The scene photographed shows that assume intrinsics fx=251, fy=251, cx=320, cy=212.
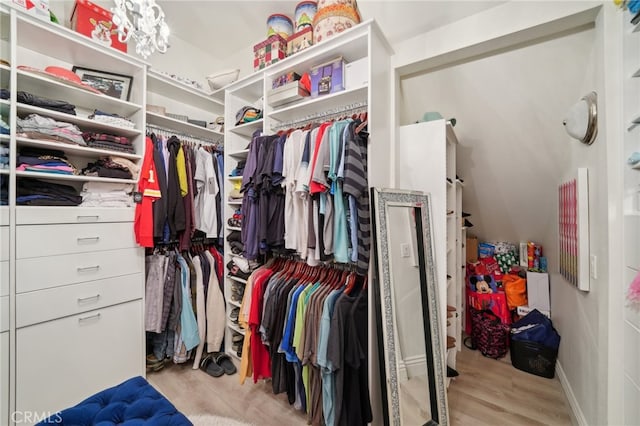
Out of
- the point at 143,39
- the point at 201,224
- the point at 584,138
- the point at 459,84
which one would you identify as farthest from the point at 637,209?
the point at 201,224

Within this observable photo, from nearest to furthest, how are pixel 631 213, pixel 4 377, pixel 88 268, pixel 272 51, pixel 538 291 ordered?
pixel 631 213
pixel 4 377
pixel 88 268
pixel 272 51
pixel 538 291

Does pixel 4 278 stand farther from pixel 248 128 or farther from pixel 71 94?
pixel 248 128

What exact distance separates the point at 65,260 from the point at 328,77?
6.74 feet

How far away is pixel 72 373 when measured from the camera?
1601mm

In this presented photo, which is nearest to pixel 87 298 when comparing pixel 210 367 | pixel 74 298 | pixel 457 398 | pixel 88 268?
pixel 74 298

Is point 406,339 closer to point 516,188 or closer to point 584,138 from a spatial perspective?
point 584,138

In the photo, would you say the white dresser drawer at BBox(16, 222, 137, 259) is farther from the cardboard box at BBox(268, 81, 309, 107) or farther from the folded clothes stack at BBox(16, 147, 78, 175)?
the cardboard box at BBox(268, 81, 309, 107)

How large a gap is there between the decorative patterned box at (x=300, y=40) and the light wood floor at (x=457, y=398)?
2.55 meters

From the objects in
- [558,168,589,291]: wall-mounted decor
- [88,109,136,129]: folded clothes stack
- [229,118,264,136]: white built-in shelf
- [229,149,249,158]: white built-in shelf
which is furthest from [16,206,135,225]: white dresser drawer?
[558,168,589,291]: wall-mounted decor

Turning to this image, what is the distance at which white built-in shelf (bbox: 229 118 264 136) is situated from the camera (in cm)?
208

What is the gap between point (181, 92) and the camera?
2316 millimetres

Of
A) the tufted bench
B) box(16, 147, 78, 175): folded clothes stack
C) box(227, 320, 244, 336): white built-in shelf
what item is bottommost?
box(227, 320, 244, 336): white built-in shelf

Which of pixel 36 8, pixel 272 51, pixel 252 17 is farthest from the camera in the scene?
pixel 252 17

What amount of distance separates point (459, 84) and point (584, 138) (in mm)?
1047
